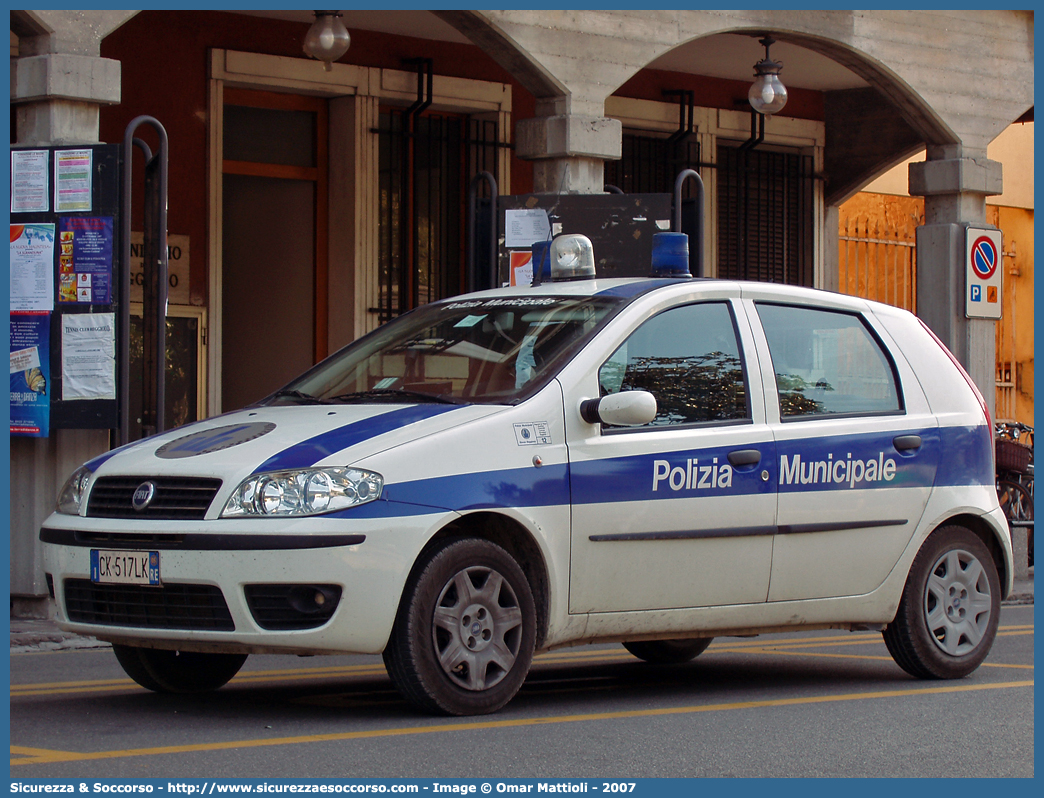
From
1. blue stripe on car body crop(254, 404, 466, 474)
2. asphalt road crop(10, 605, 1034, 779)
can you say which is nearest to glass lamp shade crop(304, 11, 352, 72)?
asphalt road crop(10, 605, 1034, 779)

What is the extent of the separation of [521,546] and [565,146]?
6721 millimetres

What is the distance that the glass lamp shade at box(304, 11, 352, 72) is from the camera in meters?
13.0

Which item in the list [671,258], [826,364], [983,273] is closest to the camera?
[826,364]

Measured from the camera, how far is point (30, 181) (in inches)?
409

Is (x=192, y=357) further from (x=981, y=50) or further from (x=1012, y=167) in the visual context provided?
(x=1012, y=167)

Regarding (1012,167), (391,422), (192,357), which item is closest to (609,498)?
(391,422)

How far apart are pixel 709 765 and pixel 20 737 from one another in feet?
7.78

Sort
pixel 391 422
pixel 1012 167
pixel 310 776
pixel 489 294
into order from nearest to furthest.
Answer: pixel 310 776 → pixel 391 422 → pixel 489 294 → pixel 1012 167

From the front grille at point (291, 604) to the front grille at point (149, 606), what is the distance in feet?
0.36

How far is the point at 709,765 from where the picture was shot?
18.3 feet

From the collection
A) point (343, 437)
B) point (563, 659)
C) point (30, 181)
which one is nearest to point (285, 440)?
point (343, 437)

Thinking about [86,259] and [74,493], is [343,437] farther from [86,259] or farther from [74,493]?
[86,259]

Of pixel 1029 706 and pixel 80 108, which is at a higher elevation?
pixel 80 108

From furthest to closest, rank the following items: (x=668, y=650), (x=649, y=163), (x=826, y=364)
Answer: (x=649, y=163) → (x=668, y=650) → (x=826, y=364)
